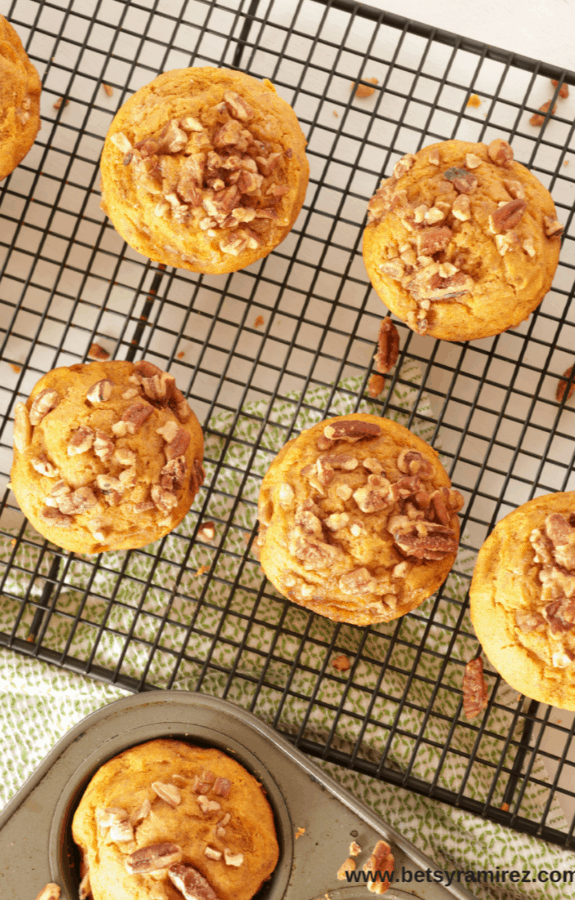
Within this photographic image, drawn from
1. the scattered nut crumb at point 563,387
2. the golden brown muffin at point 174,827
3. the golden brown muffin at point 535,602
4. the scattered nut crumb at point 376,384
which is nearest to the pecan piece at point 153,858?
the golden brown muffin at point 174,827

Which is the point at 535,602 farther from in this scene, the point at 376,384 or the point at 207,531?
the point at 207,531

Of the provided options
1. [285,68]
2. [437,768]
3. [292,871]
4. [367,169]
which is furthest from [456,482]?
[285,68]

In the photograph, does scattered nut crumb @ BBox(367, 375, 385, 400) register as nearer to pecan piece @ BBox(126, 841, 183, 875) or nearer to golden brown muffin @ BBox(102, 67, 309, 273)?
golden brown muffin @ BBox(102, 67, 309, 273)

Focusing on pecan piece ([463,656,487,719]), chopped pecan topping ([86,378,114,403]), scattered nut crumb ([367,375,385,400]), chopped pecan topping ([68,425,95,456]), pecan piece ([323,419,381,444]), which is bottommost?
pecan piece ([463,656,487,719])

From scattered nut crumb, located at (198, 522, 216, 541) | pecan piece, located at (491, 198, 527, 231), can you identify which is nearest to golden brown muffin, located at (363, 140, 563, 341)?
pecan piece, located at (491, 198, 527, 231)

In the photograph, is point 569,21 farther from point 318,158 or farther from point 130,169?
point 130,169

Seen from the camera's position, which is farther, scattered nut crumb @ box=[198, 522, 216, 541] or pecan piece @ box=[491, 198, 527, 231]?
scattered nut crumb @ box=[198, 522, 216, 541]

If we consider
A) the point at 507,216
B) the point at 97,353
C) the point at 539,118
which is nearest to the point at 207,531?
the point at 97,353

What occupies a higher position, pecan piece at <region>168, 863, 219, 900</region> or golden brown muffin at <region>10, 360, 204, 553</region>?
golden brown muffin at <region>10, 360, 204, 553</region>
